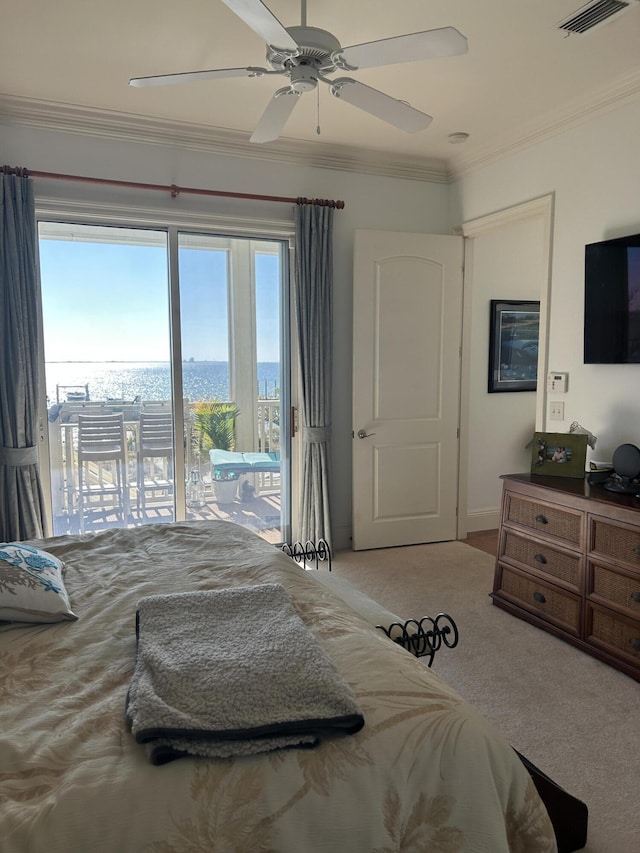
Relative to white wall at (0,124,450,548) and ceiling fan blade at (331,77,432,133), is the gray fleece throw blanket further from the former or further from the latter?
white wall at (0,124,450,548)

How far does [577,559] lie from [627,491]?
Result: 0.41m

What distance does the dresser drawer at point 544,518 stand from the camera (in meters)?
2.88

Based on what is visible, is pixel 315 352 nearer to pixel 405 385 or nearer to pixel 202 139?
pixel 405 385

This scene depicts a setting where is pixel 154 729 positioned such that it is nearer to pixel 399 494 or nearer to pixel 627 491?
pixel 627 491

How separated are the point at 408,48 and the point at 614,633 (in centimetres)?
254

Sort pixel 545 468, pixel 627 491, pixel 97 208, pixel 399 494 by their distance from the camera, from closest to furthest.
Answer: pixel 627 491 < pixel 545 468 < pixel 97 208 < pixel 399 494

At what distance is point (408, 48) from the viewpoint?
1911 millimetres

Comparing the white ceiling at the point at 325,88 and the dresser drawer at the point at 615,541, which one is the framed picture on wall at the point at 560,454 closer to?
the dresser drawer at the point at 615,541

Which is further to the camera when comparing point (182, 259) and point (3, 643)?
point (182, 259)

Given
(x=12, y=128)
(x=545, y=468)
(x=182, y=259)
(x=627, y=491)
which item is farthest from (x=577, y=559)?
(x=12, y=128)

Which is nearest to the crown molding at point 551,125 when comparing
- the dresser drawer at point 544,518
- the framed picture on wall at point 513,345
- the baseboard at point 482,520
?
the framed picture on wall at point 513,345

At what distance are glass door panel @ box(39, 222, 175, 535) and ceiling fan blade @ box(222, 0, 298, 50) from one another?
2.20 metres

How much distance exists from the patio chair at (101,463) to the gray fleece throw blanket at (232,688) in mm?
A: 2545

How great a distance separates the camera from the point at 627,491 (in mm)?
2844
